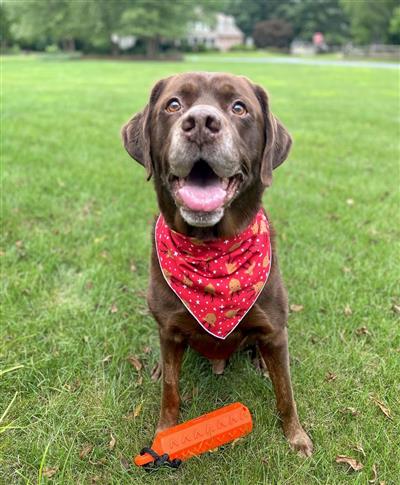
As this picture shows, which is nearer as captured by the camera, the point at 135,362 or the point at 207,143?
the point at 207,143

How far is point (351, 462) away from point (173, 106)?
6.36ft

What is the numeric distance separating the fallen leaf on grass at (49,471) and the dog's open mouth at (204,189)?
4.60 ft

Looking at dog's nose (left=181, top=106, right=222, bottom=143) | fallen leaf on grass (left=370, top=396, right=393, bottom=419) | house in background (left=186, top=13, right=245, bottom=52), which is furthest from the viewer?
house in background (left=186, top=13, right=245, bottom=52)

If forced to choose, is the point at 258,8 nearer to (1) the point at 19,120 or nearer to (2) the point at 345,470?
(1) the point at 19,120

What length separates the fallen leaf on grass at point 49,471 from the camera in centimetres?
223

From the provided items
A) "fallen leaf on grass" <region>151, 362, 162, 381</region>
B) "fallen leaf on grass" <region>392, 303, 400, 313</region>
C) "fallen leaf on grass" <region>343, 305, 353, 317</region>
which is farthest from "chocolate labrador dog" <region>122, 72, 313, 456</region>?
"fallen leaf on grass" <region>392, 303, 400, 313</region>

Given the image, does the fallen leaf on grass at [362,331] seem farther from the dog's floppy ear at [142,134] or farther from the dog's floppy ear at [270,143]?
the dog's floppy ear at [142,134]

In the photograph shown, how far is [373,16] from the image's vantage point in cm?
5156

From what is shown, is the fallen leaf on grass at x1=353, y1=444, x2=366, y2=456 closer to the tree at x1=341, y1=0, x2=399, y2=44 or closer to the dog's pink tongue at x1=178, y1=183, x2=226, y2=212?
the dog's pink tongue at x1=178, y1=183, x2=226, y2=212

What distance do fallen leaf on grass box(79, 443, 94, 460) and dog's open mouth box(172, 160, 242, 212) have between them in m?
1.34

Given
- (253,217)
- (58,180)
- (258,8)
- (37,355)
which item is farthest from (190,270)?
(258,8)

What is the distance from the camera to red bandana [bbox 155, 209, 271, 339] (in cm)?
235

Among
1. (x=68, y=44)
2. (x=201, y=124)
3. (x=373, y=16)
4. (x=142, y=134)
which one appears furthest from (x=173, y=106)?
(x=373, y=16)

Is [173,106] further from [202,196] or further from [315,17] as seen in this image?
[315,17]
